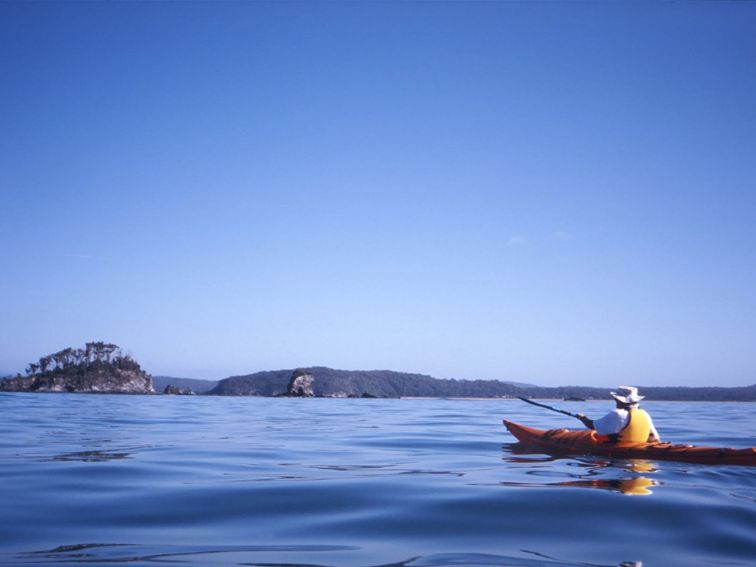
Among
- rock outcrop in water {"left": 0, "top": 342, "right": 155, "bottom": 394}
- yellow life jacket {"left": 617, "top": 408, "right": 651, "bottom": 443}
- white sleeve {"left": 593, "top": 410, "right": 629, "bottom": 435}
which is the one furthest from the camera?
rock outcrop in water {"left": 0, "top": 342, "right": 155, "bottom": 394}

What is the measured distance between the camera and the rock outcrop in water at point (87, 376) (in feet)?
429

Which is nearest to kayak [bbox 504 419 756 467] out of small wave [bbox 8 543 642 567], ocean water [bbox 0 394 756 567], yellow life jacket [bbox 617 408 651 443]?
yellow life jacket [bbox 617 408 651 443]

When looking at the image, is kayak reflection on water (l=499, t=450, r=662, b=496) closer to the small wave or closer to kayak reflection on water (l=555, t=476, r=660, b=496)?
kayak reflection on water (l=555, t=476, r=660, b=496)

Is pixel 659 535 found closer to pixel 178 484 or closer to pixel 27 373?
pixel 178 484

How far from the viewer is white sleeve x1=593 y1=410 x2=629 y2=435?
13.8 meters

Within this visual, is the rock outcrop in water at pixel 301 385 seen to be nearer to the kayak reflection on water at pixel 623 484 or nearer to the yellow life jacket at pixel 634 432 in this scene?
the yellow life jacket at pixel 634 432

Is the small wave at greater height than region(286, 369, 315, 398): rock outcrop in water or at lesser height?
greater

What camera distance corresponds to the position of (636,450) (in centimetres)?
1342

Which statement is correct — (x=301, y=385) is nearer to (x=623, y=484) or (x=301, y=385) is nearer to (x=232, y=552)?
(x=623, y=484)

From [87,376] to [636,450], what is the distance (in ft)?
469

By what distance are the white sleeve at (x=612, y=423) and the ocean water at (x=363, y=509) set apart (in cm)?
75

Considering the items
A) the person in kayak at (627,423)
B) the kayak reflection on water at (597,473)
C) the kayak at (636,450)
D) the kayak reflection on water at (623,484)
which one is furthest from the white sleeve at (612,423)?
the kayak reflection on water at (623,484)

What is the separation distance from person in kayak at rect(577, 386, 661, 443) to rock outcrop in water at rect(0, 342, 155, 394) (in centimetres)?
13466

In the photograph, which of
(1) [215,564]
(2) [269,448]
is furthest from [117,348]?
(1) [215,564]
